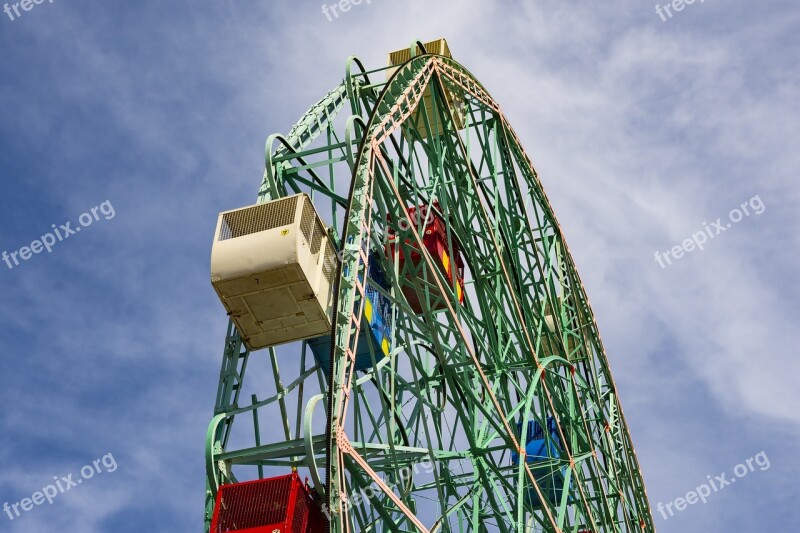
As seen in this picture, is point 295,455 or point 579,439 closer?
point 295,455

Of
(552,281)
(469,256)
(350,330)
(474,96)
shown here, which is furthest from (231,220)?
(552,281)

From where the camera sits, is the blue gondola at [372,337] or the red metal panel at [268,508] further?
the blue gondola at [372,337]

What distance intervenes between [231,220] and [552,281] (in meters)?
13.1

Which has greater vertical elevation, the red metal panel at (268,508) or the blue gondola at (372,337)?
the blue gondola at (372,337)

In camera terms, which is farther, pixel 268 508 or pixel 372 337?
pixel 372 337

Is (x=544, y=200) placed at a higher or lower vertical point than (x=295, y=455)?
higher

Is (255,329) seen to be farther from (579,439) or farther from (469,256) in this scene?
(579,439)

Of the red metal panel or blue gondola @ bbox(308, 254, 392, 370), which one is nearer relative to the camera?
the red metal panel

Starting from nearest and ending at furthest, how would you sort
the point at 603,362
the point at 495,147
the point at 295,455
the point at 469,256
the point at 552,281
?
the point at 295,455
the point at 469,256
the point at 495,147
the point at 552,281
the point at 603,362

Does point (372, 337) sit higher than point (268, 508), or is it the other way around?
point (372, 337)

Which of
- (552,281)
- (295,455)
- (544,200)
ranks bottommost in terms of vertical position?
(295,455)

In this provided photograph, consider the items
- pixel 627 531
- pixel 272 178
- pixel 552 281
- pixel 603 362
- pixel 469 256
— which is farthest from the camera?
pixel 603 362

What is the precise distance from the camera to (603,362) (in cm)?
3747

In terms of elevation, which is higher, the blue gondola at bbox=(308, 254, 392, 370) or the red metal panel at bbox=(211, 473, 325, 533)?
the blue gondola at bbox=(308, 254, 392, 370)
